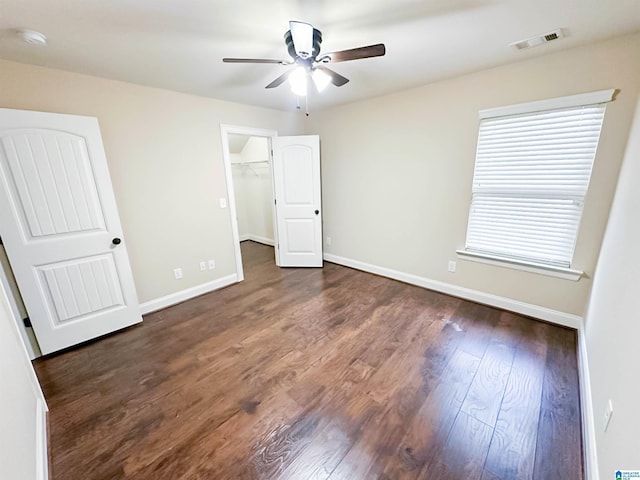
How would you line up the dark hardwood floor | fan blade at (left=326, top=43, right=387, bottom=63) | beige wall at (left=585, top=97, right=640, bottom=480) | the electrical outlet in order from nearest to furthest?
beige wall at (left=585, top=97, right=640, bottom=480)
the electrical outlet
the dark hardwood floor
fan blade at (left=326, top=43, right=387, bottom=63)

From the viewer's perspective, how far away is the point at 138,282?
9.36 ft

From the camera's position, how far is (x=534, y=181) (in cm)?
240

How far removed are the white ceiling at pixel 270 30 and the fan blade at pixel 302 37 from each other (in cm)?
17

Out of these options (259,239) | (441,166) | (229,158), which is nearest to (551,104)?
(441,166)

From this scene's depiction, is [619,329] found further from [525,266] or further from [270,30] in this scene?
[270,30]

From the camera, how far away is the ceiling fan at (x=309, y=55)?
4.85ft

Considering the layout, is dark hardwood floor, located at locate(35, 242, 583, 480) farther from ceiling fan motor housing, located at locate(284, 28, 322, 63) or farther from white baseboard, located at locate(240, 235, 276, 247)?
white baseboard, located at locate(240, 235, 276, 247)

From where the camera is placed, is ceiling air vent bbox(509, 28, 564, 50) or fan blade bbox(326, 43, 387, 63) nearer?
fan blade bbox(326, 43, 387, 63)

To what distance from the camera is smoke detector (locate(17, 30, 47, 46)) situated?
1.60m

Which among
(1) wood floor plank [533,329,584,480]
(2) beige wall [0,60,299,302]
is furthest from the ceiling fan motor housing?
(1) wood floor plank [533,329,584,480]

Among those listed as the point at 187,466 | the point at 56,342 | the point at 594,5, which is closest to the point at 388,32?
the point at 594,5

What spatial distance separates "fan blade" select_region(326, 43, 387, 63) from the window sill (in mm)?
2288

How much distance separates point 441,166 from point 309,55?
1957 millimetres

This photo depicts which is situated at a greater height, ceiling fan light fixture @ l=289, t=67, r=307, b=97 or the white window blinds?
ceiling fan light fixture @ l=289, t=67, r=307, b=97
